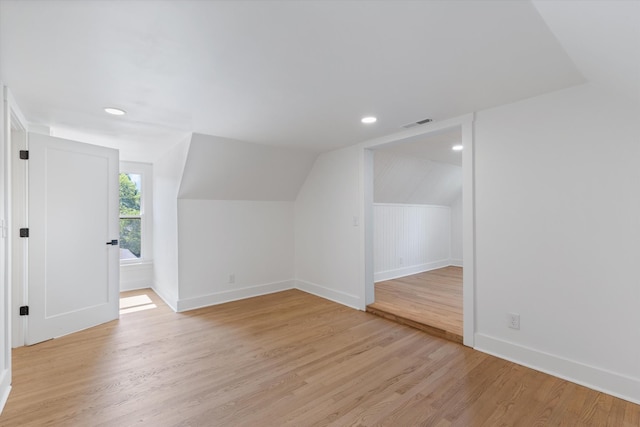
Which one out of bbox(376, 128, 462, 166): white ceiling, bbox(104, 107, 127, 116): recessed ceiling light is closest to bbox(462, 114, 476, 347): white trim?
bbox(376, 128, 462, 166): white ceiling

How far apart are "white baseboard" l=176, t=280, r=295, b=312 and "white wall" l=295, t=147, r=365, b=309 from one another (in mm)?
320

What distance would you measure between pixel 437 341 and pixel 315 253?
2197mm

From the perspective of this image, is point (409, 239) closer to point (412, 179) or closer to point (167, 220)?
point (412, 179)

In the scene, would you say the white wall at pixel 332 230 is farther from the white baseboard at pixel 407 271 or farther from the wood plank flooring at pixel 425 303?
the white baseboard at pixel 407 271

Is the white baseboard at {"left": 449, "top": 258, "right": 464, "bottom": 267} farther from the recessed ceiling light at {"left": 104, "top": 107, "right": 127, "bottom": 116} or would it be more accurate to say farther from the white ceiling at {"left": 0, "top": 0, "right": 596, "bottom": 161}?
the recessed ceiling light at {"left": 104, "top": 107, "right": 127, "bottom": 116}

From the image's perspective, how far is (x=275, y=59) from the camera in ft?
5.94

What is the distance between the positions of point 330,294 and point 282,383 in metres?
2.18

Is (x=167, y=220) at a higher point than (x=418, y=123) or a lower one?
lower

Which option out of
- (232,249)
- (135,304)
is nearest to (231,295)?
(232,249)

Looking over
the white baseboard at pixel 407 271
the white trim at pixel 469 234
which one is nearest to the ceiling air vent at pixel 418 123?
the white trim at pixel 469 234

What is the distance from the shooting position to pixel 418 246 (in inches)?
238

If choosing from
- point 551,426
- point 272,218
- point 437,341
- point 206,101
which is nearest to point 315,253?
point 272,218

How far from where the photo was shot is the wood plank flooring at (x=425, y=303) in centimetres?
317

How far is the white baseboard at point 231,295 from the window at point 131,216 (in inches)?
74.5
